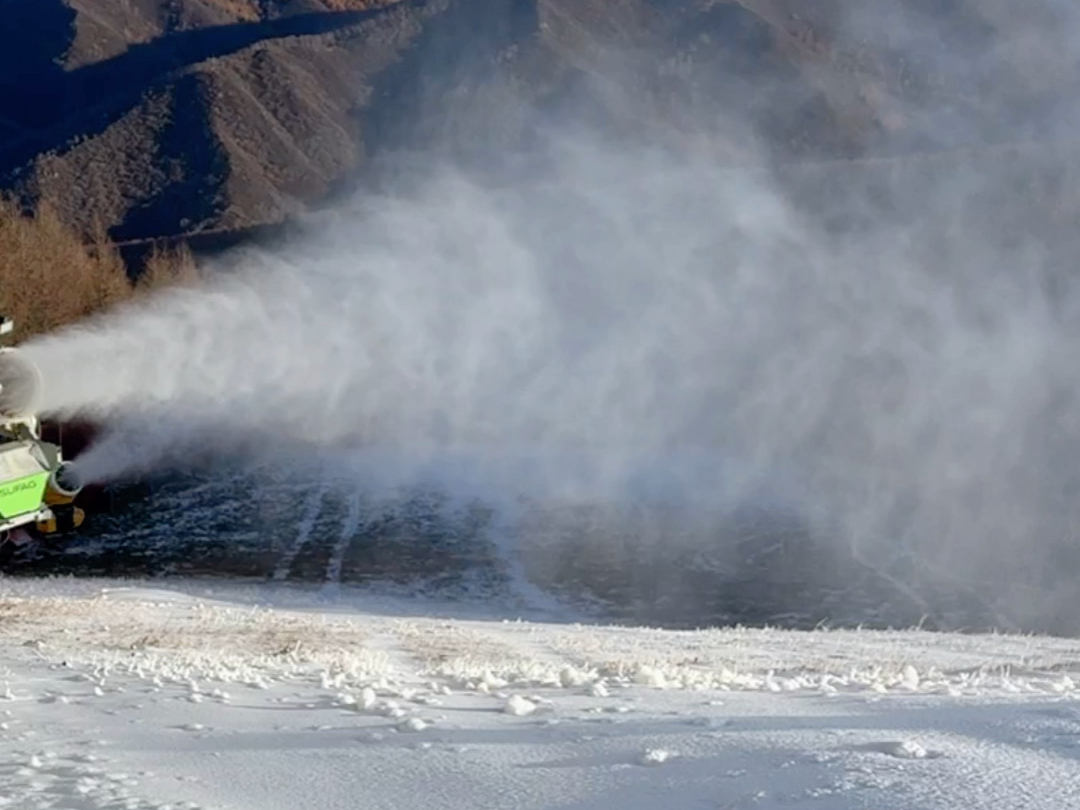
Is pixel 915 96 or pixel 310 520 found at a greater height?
pixel 915 96

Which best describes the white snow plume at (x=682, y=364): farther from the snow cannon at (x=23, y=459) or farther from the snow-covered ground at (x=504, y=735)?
the snow-covered ground at (x=504, y=735)

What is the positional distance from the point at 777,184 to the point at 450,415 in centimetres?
8193

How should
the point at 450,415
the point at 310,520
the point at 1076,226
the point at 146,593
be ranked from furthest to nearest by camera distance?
the point at 1076,226
the point at 450,415
the point at 310,520
the point at 146,593

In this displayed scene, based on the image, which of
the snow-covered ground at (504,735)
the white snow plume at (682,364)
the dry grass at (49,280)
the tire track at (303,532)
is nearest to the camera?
the snow-covered ground at (504,735)

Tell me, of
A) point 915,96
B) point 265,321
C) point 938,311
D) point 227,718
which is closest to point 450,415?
point 265,321

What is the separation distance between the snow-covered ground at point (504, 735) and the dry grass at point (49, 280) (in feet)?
121

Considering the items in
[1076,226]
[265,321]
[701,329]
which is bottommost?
[265,321]

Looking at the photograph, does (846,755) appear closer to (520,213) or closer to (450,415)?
(450,415)

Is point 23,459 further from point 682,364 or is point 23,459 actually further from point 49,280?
point 682,364

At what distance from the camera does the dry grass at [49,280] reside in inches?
1996

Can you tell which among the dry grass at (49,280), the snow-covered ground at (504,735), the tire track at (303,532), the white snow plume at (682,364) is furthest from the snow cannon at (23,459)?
the dry grass at (49,280)

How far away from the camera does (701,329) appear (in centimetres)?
7581

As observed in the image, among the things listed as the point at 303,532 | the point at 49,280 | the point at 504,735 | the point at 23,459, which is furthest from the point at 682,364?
the point at 504,735

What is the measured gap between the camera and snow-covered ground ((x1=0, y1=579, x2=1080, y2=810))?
6781mm
